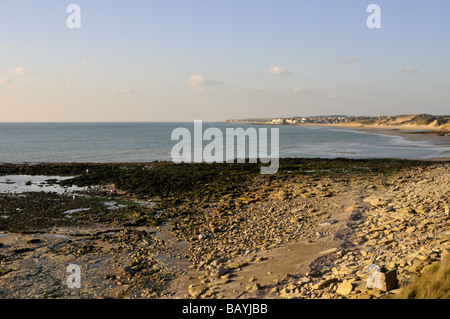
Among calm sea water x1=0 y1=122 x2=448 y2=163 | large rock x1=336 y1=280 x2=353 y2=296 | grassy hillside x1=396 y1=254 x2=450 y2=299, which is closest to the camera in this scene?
grassy hillside x1=396 y1=254 x2=450 y2=299

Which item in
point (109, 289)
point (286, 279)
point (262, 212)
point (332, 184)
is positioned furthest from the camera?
point (332, 184)

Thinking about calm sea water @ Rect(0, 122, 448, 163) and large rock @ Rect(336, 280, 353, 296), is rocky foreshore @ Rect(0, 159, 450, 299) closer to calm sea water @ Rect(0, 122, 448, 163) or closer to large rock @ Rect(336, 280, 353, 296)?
large rock @ Rect(336, 280, 353, 296)

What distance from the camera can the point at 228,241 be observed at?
13.9 meters

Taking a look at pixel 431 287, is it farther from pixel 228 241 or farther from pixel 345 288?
pixel 228 241

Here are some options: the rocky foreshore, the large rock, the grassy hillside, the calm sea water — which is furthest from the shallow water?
the grassy hillside

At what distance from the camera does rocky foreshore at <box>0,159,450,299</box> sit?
9.42 meters

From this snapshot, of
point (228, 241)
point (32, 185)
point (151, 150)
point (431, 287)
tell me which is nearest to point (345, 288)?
point (431, 287)

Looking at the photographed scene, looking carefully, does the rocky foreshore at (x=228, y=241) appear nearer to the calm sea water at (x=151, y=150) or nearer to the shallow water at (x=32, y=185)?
the shallow water at (x=32, y=185)

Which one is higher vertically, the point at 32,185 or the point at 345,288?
the point at 345,288

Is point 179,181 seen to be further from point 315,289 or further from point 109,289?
point 315,289

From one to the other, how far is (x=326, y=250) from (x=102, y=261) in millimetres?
8339
